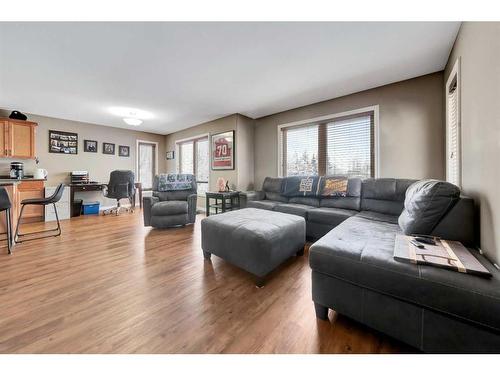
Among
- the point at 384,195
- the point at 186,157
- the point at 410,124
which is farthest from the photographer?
the point at 186,157

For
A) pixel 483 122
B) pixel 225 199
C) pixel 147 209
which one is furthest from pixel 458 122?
pixel 147 209

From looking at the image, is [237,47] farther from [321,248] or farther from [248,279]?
[248,279]

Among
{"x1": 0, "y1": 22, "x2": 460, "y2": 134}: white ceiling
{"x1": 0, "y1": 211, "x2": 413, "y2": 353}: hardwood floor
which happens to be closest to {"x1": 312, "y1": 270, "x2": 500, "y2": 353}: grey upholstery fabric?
{"x1": 0, "y1": 211, "x2": 413, "y2": 353}: hardwood floor

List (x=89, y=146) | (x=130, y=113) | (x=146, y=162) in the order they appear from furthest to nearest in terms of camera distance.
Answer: (x=146, y=162) → (x=89, y=146) → (x=130, y=113)

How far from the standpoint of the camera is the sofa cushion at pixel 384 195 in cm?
251

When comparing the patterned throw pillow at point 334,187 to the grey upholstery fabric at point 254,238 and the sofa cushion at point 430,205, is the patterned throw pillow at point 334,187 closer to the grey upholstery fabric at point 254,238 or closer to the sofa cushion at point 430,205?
the grey upholstery fabric at point 254,238

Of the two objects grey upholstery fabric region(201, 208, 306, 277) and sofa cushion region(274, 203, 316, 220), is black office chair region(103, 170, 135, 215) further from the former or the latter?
sofa cushion region(274, 203, 316, 220)

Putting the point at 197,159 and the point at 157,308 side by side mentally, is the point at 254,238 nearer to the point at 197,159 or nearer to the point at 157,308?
the point at 157,308

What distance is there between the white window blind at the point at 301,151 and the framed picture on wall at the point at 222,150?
1.19 m

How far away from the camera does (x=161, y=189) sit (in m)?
3.85

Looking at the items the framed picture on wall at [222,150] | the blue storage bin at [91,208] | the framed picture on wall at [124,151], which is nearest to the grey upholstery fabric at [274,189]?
the framed picture on wall at [222,150]

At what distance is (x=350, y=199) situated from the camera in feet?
9.59

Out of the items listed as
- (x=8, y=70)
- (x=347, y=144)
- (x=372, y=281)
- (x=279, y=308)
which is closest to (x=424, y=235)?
(x=372, y=281)

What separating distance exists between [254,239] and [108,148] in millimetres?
5603
